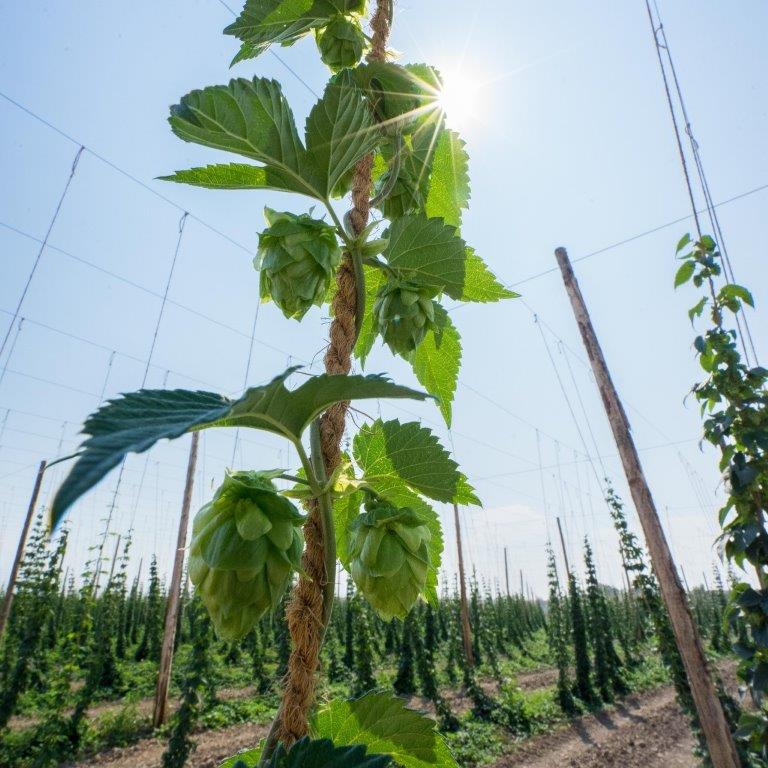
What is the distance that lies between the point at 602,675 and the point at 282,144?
52.4 ft

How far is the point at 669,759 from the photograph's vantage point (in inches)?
349

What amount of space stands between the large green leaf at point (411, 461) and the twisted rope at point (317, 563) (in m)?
0.10

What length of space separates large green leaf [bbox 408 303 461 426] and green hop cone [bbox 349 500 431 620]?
33cm

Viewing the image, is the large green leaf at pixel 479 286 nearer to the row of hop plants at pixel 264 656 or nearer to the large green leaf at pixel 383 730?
the large green leaf at pixel 383 730

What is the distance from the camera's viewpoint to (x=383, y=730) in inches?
22.1

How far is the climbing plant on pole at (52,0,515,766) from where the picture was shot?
0.44 meters

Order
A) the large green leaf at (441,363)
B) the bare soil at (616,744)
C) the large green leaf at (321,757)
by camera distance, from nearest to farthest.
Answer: the large green leaf at (321,757), the large green leaf at (441,363), the bare soil at (616,744)

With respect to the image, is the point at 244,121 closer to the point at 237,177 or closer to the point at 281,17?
the point at 237,177

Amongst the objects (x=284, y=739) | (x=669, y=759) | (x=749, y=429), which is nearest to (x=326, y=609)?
(x=284, y=739)

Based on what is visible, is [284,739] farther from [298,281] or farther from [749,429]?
[749,429]

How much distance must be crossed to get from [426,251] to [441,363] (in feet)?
0.69

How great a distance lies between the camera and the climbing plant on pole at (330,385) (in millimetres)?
441

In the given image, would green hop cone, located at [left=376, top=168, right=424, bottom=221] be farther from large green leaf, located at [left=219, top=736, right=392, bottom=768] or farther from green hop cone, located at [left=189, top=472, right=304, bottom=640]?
large green leaf, located at [left=219, top=736, right=392, bottom=768]

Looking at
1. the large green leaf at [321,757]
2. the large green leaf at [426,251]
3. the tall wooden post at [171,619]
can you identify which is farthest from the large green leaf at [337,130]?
the tall wooden post at [171,619]
